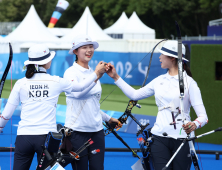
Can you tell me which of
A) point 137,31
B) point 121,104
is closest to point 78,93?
point 121,104

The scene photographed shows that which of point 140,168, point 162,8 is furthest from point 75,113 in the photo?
point 162,8

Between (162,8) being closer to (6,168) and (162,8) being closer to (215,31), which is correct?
(215,31)

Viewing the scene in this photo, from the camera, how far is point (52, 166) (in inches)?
132

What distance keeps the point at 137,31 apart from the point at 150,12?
58.5 feet

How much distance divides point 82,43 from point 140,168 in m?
1.56

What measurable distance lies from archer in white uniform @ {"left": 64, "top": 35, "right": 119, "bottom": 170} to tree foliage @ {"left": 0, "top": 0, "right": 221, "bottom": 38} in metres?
34.2

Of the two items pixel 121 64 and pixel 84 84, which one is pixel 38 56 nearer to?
pixel 84 84

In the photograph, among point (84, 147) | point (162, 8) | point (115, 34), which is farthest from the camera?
point (162, 8)

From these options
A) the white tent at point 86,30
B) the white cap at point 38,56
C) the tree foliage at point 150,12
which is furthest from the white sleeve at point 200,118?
the tree foliage at point 150,12

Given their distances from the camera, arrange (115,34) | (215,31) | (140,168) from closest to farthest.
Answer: (140,168) < (215,31) < (115,34)

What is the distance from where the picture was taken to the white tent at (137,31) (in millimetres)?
28984

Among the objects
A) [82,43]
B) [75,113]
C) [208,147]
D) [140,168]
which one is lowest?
[208,147]

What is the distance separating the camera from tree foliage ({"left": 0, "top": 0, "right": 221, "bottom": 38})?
39938 mm

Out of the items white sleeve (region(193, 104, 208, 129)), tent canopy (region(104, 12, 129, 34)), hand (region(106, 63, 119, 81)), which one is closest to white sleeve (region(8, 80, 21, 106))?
hand (region(106, 63, 119, 81))
